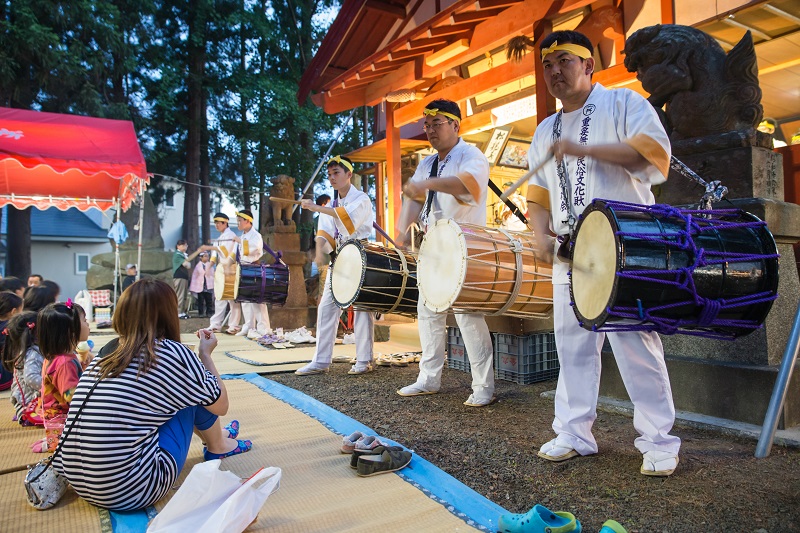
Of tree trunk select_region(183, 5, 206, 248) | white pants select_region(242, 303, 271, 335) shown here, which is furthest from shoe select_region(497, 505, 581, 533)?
tree trunk select_region(183, 5, 206, 248)

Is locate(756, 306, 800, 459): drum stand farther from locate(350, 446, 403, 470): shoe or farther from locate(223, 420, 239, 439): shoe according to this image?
locate(223, 420, 239, 439): shoe

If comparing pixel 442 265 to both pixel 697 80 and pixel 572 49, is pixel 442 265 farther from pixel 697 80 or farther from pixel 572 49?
pixel 697 80

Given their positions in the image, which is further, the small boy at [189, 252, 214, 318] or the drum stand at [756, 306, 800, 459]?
the small boy at [189, 252, 214, 318]

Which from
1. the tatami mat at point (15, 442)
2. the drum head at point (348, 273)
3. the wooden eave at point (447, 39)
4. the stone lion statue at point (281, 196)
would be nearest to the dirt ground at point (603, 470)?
the drum head at point (348, 273)

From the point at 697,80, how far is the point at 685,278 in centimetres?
171

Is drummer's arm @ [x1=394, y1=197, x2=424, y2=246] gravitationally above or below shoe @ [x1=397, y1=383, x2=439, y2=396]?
above

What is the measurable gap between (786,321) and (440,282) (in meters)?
1.81


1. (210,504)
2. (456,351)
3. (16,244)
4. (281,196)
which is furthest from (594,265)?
(16,244)

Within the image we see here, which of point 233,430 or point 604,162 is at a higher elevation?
point 604,162

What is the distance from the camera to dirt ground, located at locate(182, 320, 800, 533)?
1857 mm

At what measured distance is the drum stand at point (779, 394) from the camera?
2350mm

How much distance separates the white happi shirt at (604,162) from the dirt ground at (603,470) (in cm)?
85

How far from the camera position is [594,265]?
1963 millimetres

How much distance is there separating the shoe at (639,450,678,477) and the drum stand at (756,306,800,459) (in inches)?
18.6
